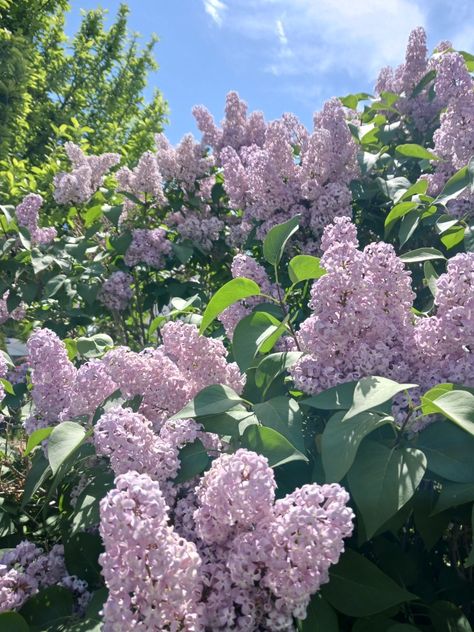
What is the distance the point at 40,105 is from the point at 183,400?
14.6 m

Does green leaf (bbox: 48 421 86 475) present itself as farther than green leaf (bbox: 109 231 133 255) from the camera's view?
No

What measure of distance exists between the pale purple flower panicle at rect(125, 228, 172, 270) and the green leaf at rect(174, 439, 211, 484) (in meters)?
2.06

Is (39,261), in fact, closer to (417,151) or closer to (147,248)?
(147,248)

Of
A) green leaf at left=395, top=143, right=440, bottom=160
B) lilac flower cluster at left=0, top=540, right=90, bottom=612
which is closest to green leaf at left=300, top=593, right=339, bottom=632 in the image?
lilac flower cluster at left=0, top=540, right=90, bottom=612

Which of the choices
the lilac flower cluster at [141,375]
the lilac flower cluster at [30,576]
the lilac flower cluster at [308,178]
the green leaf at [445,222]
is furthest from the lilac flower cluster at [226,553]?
the lilac flower cluster at [308,178]

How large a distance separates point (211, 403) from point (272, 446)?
19 cm

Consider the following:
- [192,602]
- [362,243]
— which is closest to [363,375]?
[192,602]

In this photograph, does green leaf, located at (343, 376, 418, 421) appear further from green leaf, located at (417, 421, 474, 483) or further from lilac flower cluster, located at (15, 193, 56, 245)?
lilac flower cluster, located at (15, 193, 56, 245)

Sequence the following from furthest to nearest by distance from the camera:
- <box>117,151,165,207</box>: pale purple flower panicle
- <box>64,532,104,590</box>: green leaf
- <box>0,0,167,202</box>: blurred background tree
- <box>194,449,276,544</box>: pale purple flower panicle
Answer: <box>0,0,167,202</box>: blurred background tree
<box>117,151,165,207</box>: pale purple flower panicle
<box>64,532,104,590</box>: green leaf
<box>194,449,276,544</box>: pale purple flower panicle

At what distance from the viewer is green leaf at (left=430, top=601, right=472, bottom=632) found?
4.17 ft

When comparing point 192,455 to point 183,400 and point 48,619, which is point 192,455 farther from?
point 48,619

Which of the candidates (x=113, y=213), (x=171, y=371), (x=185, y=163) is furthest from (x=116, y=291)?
(x=171, y=371)

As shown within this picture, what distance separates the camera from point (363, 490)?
108cm

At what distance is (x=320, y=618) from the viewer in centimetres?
111
